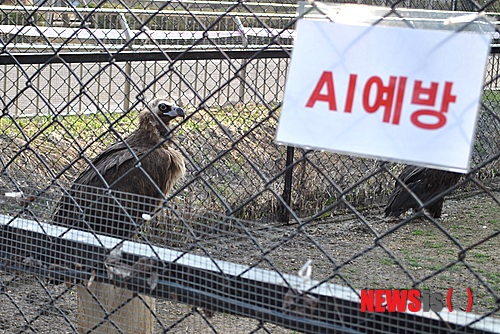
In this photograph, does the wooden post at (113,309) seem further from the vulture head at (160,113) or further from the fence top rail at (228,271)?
the vulture head at (160,113)

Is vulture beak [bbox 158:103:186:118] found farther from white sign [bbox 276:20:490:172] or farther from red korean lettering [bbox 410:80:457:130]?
red korean lettering [bbox 410:80:457:130]

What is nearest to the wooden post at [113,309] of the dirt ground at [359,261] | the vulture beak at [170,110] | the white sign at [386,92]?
the dirt ground at [359,261]

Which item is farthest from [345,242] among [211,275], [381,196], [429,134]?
[429,134]

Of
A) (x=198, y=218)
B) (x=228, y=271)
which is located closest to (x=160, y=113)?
(x=198, y=218)

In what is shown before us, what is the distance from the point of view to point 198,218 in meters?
3.90

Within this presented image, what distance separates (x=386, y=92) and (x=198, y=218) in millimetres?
2243

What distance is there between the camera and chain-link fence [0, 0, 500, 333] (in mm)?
2080

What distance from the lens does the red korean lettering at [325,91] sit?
71.7 inches

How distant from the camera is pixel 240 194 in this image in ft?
23.5

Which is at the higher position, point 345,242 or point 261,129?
point 261,129

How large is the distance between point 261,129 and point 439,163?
635 cm

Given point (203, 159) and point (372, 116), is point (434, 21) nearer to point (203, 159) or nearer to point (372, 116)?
point (372, 116)

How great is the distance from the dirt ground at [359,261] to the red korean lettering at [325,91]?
45.5 inches

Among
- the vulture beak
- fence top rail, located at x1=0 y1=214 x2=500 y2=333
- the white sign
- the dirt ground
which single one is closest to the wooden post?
the dirt ground
